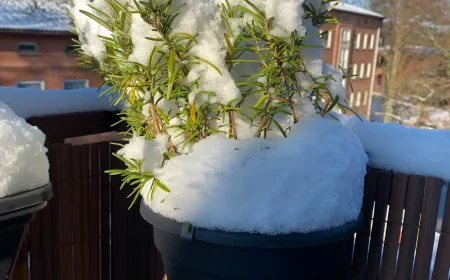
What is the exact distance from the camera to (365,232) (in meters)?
1.37

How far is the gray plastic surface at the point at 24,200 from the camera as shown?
0.84 meters

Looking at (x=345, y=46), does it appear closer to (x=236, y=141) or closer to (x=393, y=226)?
(x=393, y=226)

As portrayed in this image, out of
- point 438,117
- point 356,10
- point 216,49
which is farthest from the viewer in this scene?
point 356,10

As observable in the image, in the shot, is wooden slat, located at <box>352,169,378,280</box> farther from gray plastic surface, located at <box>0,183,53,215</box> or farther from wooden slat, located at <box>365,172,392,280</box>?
gray plastic surface, located at <box>0,183,53,215</box>

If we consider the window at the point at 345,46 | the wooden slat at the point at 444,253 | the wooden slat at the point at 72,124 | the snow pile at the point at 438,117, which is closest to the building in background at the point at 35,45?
the wooden slat at the point at 72,124

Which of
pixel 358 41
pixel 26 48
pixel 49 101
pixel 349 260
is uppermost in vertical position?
pixel 358 41

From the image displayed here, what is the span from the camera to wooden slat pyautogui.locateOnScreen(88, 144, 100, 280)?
5.04ft

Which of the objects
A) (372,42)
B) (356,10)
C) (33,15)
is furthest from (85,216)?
(372,42)

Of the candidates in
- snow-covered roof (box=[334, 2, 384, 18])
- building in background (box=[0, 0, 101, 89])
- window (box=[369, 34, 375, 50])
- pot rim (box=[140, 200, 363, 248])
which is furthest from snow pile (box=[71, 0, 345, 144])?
window (box=[369, 34, 375, 50])

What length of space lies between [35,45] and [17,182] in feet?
31.0

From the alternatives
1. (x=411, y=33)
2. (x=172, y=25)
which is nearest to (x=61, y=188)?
(x=172, y=25)

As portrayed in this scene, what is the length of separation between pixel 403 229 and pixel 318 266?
450 millimetres

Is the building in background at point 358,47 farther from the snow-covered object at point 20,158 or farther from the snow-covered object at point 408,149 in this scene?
the snow-covered object at point 20,158

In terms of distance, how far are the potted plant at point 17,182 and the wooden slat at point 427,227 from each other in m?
1.03
